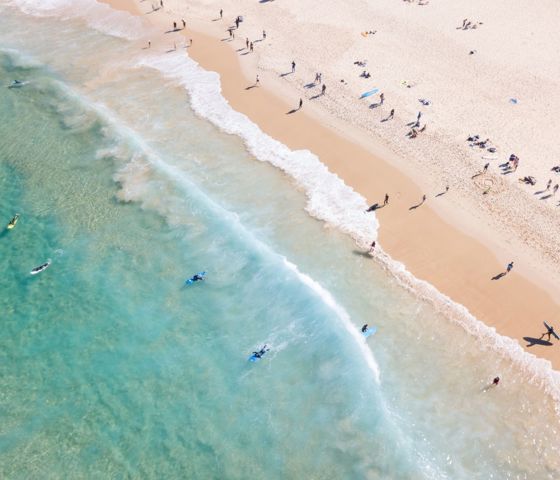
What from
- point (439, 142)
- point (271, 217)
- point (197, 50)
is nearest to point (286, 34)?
point (197, 50)

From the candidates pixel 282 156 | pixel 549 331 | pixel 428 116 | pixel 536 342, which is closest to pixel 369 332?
pixel 536 342

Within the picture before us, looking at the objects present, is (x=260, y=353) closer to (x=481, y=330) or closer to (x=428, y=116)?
(x=481, y=330)

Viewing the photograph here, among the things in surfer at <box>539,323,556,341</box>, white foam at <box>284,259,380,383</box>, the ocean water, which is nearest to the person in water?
the ocean water

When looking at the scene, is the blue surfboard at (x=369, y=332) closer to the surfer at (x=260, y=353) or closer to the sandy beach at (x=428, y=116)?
Answer: the sandy beach at (x=428, y=116)

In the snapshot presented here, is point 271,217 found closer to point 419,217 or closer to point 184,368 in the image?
point 419,217

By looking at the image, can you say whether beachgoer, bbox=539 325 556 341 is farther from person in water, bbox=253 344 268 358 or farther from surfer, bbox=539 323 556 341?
person in water, bbox=253 344 268 358

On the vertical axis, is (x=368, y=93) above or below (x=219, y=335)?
above

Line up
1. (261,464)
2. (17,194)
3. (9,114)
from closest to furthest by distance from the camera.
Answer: (261,464), (17,194), (9,114)
